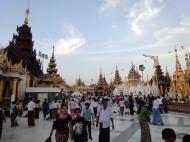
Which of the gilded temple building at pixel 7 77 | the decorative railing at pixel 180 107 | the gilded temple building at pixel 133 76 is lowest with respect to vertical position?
the decorative railing at pixel 180 107

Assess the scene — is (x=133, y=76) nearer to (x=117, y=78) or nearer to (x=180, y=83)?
(x=117, y=78)

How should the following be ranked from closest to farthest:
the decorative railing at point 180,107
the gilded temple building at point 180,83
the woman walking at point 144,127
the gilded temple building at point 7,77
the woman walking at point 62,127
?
the woman walking at point 62,127
the woman walking at point 144,127
the gilded temple building at point 7,77
the decorative railing at point 180,107
the gilded temple building at point 180,83

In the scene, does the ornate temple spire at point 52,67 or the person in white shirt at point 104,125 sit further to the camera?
the ornate temple spire at point 52,67

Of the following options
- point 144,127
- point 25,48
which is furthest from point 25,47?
point 144,127

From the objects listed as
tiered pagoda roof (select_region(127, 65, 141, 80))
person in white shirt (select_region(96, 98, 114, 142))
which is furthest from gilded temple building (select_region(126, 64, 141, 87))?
person in white shirt (select_region(96, 98, 114, 142))

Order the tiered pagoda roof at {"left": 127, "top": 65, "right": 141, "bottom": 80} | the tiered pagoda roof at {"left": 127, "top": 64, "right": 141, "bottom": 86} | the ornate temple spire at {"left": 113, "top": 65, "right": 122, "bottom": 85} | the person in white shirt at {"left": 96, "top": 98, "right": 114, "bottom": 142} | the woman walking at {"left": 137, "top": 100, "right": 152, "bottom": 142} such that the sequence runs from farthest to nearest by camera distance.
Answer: the ornate temple spire at {"left": 113, "top": 65, "right": 122, "bottom": 85} → the tiered pagoda roof at {"left": 127, "top": 65, "right": 141, "bottom": 80} → the tiered pagoda roof at {"left": 127, "top": 64, "right": 141, "bottom": 86} → the woman walking at {"left": 137, "top": 100, "right": 152, "bottom": 142} → the person in white shirt at {"left": 96, "top": 98, "right": 114, "bottom": 142}

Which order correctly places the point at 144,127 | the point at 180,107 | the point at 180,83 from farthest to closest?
the point at 180,83, the point at 180,107, the point at 144,127

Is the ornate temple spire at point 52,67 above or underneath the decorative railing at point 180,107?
above

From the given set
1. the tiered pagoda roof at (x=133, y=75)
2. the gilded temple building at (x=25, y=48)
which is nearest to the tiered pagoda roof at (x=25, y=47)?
the gilded temple building at (x=25, y=48)

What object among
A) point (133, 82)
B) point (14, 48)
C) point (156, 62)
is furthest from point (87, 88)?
point (14, 48)

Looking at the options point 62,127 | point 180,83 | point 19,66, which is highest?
point 19,66

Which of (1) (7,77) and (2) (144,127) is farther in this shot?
(1) (7,77)

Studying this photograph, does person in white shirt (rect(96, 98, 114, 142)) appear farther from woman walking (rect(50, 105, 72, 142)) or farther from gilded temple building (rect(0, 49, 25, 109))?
gilded temple building (rect(0, 49, 25, 109))

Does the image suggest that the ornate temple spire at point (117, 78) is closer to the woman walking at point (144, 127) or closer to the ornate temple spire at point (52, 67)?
the ornate temple spire at point (52, 67)
